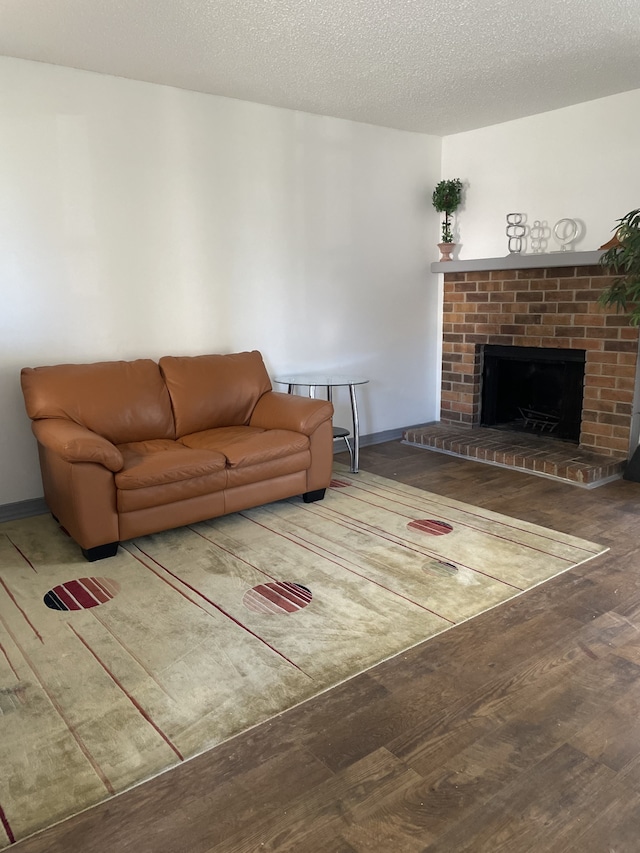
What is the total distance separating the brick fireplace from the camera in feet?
13.9

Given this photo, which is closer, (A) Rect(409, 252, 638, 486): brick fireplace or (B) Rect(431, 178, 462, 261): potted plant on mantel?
(A) Rect(409, 252, 638, 486): brick fireplace

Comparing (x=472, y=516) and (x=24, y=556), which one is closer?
(x=24, y=556)

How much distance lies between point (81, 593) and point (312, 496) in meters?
1.51

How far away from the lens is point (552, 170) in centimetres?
452

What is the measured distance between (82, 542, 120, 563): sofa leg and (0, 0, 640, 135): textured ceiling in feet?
7.89

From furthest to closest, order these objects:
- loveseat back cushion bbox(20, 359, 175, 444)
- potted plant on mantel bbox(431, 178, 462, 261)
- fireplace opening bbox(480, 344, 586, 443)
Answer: potted plant on mantel bbox(431, 178, 462, 261), fireplace opening bbox(480, 344, 586, 443), loveseat back cushion bbox(20, 359, 175, 444)

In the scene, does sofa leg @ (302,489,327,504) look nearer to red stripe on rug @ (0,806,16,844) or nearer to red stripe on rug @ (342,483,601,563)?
red stripe on rug @ (342,483,601,563)

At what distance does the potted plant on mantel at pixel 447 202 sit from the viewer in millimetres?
5035

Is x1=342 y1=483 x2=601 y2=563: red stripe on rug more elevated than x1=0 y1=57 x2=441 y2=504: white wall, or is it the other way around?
x1=0 y1=57 x2=441 y2=504: white wall

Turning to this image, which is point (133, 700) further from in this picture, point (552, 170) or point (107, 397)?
point (552, 170)

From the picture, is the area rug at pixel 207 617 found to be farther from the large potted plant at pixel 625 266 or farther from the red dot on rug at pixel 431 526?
the large potted plant at pixel 625 266

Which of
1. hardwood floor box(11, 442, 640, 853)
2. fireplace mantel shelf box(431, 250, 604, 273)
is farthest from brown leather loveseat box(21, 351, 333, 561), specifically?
fireplace mantel shelf box(431, 250, 604, 273)

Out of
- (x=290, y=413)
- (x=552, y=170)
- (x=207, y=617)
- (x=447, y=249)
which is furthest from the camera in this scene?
(x=447, y=249)

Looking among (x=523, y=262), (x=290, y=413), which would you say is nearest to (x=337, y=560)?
(x=290, y=413)
